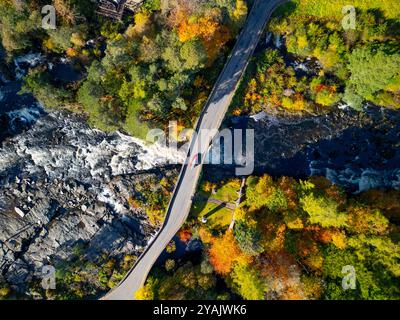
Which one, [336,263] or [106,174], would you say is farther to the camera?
[106,174]

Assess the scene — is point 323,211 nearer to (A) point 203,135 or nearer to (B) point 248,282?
(B) point 248,282

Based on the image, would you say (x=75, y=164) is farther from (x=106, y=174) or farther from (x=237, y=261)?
(x=237, y=261)

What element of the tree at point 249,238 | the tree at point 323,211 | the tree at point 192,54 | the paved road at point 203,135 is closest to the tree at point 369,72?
the paved road at point 203,135

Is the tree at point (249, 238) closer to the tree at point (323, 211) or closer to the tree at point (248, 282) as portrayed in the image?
the tree at point (248, 282)

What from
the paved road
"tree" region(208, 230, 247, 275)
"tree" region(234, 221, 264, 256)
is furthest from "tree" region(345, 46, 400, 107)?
"tree" region(208, 230, 247, 275)

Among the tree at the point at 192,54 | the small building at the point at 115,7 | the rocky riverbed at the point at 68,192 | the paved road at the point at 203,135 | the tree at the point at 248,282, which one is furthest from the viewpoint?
the small building at the point at 115,7

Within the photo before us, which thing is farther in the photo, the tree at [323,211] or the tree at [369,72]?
the tree at [369,72]

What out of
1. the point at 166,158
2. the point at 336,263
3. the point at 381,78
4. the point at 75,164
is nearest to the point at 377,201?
the point at 336,263
